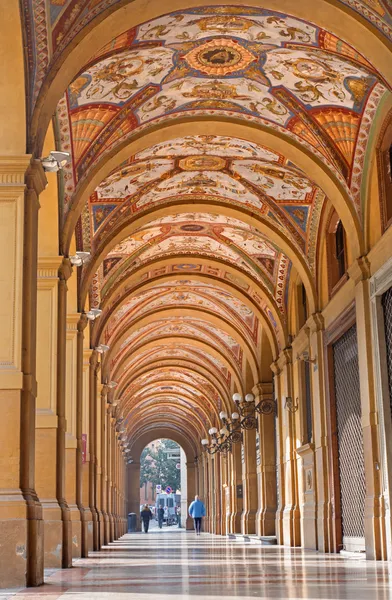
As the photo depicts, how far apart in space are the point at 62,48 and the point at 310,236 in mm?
9961

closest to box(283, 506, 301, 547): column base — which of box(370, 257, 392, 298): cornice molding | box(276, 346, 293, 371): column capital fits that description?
box(276, 346, 293, 371): column capital

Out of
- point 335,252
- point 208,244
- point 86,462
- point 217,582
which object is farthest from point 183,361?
point 217,582

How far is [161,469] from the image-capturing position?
97.5m

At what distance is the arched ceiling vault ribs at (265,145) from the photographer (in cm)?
1519

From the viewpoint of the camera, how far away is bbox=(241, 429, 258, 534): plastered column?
28.4 meters

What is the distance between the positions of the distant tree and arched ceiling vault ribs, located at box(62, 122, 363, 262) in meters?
81.7

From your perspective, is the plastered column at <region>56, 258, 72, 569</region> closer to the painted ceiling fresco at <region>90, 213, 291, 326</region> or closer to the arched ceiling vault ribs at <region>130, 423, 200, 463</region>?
the painted ceiling fresco at <region>90, 213, 291, 326</region>

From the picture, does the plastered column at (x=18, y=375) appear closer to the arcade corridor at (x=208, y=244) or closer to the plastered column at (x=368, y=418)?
the arcade corridor at (x=208, y=244)

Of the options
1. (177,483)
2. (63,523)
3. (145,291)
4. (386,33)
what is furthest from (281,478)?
(177,483)

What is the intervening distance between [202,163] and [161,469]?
270ft

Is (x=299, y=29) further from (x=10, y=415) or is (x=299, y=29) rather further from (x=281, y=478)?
(x=281, y=478)

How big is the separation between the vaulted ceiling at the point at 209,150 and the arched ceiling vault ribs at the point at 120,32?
0.11 feet

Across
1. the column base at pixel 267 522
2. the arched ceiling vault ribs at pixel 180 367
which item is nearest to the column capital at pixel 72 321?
the column base at pixel 267 522

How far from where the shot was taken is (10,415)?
31.1 ft
